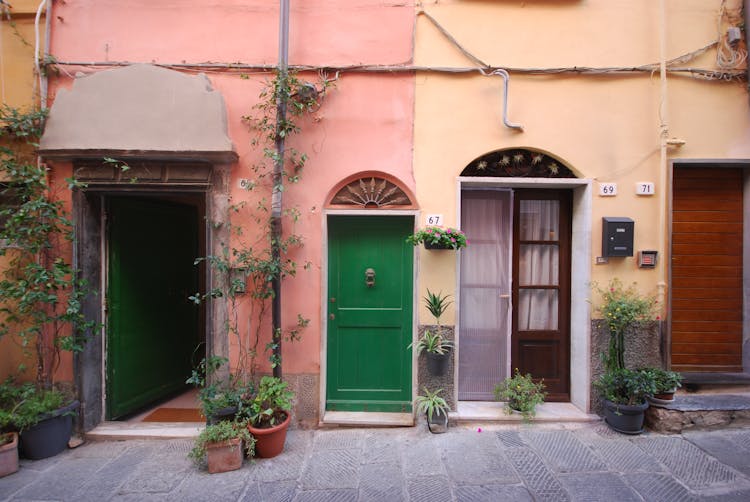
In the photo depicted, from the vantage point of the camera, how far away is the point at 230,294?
366cm

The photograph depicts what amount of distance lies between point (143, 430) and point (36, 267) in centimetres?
198

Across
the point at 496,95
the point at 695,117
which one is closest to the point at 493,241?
the point at 496,95

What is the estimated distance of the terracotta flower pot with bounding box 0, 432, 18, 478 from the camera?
120 inches

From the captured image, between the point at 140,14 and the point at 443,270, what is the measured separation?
4376 mm

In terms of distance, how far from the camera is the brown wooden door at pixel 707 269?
4125mm

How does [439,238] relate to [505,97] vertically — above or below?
→ below

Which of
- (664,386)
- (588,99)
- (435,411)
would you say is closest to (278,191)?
(435,411)

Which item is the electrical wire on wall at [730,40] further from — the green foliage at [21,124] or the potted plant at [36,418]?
the potted plant at [36,418]

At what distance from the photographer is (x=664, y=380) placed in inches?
145

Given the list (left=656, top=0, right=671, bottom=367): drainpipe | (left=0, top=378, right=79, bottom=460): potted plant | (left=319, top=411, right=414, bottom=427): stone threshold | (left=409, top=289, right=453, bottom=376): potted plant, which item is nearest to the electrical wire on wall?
(left=656, top=0, right=671, bottom=367): drainpipe

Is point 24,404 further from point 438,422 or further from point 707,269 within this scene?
point 707,269

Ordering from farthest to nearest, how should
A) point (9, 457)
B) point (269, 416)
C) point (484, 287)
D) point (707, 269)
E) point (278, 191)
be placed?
1. point (484, 287)
2. point (707, 269)
3. point (278, 191)
4. point (269, 416)
5. point (9, 457)

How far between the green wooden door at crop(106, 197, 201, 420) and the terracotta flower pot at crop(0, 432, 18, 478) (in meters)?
0.89

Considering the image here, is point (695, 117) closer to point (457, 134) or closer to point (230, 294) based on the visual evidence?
point (457, 134)
